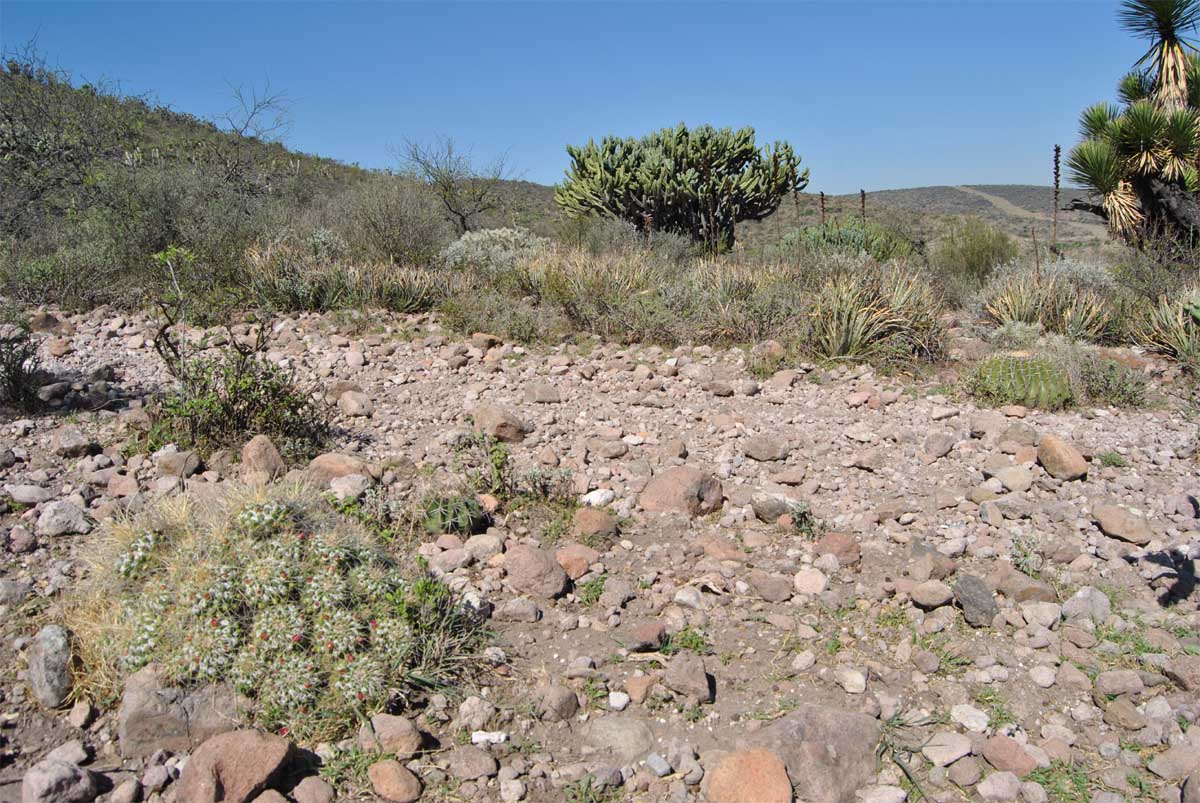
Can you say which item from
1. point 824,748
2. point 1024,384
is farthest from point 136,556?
point 1024,384

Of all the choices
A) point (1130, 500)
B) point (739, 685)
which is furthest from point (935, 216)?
point (739, 685)

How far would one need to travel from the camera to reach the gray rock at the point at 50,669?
2.81 meters

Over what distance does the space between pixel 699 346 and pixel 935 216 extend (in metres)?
29.5

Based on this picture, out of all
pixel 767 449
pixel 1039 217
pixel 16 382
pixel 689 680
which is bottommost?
pixel 689 680

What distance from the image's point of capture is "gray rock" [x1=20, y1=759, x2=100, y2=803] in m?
2.39

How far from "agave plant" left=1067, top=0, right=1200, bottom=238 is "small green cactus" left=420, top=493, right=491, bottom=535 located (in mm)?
12776

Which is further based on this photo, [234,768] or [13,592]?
[13,592]

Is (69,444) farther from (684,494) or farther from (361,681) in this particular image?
(684,494)

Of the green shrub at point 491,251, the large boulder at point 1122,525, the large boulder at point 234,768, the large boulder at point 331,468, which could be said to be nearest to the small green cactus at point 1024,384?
the large boulder at point 1122,525

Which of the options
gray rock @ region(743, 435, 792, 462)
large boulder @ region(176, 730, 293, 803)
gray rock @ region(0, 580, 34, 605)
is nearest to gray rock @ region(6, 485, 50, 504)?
gray rock @ region(0, 580, 34, 605)

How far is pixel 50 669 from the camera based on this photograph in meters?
2.83

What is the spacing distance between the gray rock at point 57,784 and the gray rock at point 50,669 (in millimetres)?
391

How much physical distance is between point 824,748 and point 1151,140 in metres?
13.9

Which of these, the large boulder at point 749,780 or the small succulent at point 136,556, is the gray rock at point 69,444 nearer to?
the small succulent at point 136,556
